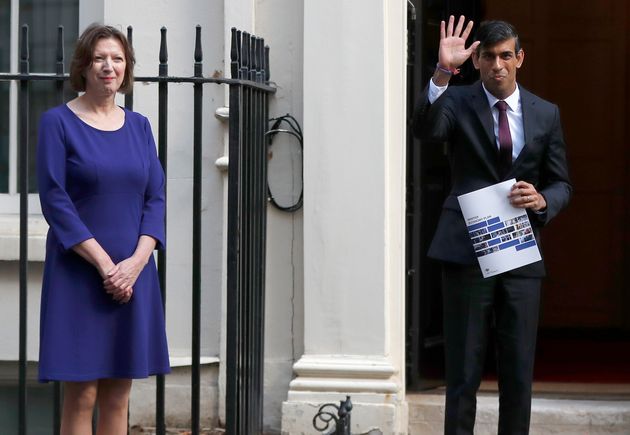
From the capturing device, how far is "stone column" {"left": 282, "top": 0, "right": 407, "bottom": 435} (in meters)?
6.80

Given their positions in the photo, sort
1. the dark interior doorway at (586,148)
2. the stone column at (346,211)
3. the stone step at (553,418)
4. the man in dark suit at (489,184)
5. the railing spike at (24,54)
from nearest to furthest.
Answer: the man in dark suit at (489,184), the railing spike at (24,54), the stone column at (346,211), the stone step at (553,418), the dark interior doorway at (586,148)

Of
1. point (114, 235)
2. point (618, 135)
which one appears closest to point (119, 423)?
point (114, 235)

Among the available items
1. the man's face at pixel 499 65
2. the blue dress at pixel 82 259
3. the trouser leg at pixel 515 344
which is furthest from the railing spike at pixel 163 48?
the trouser leg at pixel 515 344

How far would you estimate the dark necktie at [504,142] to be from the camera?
5395mm

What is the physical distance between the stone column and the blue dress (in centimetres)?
181

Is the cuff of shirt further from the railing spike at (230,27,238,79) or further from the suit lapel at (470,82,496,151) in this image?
the railing spike at (230,27,238,79)

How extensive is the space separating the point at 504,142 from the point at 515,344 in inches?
31.3

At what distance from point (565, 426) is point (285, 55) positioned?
7.77 ft

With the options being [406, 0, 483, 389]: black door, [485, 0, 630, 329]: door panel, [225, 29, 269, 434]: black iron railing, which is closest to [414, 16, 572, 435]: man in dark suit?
[225, 29, 269, 434]: black iron railing

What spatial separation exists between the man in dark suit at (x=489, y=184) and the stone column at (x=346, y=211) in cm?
132

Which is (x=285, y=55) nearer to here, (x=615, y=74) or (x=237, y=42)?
(x=237, y=42)

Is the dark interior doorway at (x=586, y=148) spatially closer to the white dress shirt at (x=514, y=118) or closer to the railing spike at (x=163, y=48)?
the railing spike at (x=163, y=48)

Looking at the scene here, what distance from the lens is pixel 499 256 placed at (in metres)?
5.33

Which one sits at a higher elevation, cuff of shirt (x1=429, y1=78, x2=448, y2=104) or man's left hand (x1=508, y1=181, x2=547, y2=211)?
cuff of shirt (x1=429, y1=78, x2=448, y2=104)
